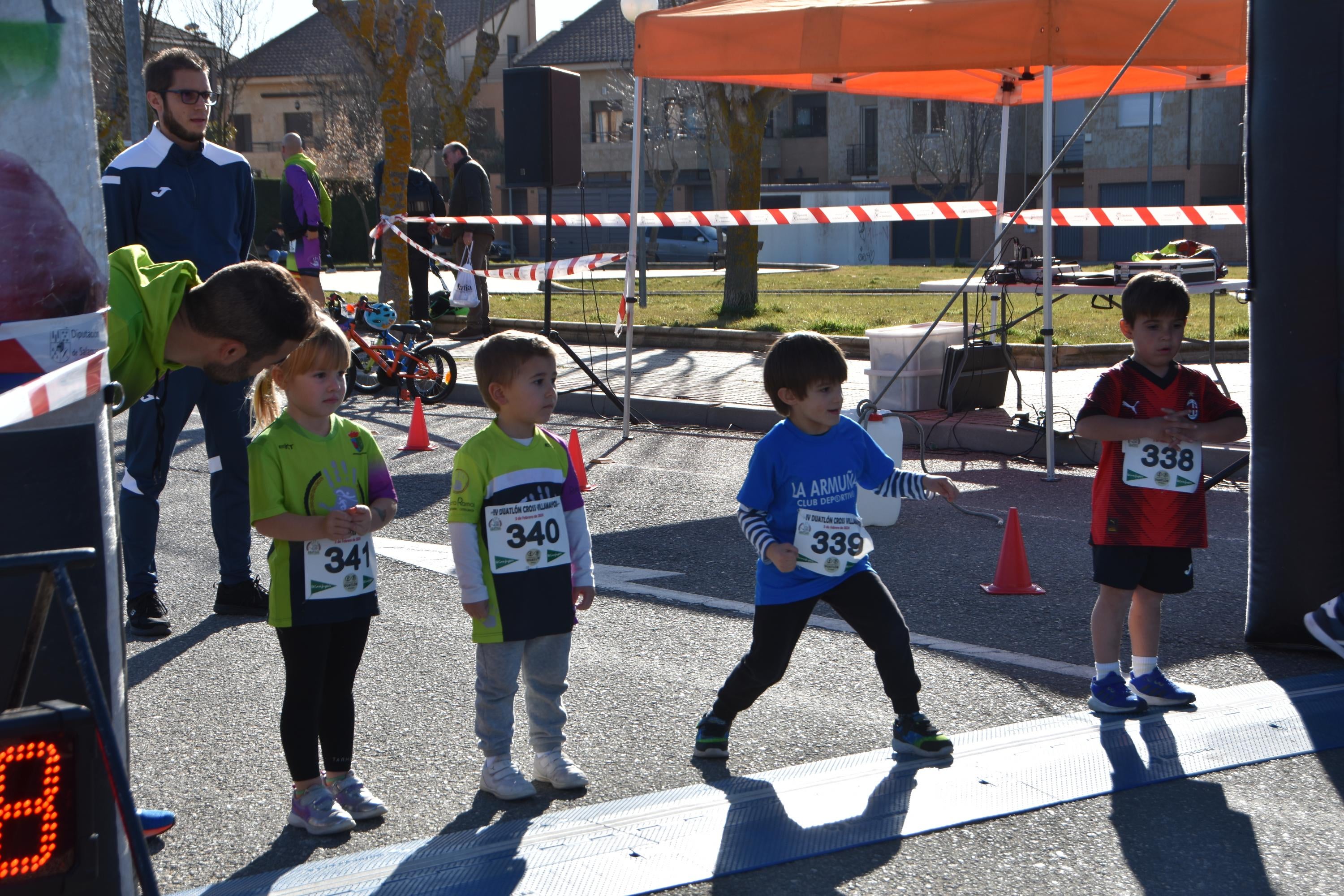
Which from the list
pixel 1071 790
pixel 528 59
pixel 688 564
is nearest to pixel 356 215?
pixel 528 59

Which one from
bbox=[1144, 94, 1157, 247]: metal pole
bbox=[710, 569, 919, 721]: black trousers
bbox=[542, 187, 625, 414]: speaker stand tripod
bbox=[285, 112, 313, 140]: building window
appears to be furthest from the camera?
bbox=[285, 112, 313, 140]: building window

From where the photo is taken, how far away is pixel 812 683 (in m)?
4.80

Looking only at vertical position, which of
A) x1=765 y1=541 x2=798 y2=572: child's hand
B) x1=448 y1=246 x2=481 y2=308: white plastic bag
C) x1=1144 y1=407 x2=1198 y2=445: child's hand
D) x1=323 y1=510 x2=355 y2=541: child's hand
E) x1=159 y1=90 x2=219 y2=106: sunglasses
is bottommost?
x1=765 y1=541 x2=798 y2=572: child's hand

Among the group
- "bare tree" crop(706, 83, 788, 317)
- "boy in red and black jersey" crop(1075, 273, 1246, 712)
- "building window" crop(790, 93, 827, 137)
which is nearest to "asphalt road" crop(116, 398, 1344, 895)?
"boy in red and black jersey" crop(1075, 273, 1246, 712)

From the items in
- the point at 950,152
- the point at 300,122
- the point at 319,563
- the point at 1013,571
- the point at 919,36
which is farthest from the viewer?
the point at 300,122

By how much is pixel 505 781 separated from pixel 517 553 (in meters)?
0.62

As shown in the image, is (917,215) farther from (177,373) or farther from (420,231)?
(420,231)

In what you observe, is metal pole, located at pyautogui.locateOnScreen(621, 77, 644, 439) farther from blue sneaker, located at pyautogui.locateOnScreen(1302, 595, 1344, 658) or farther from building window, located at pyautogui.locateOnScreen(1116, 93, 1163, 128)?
building window, located at pyautogui.locateOnScreen(1116, 93, 1163, 128)

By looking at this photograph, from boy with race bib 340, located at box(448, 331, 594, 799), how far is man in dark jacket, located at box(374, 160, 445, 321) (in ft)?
48.3

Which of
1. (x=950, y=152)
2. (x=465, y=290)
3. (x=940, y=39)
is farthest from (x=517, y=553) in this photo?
(x=950, y=152)

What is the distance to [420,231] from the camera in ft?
59.1

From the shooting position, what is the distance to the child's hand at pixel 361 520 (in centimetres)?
358

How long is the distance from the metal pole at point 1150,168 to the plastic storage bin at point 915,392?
37880 mm

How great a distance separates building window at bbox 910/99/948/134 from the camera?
5206 cm
